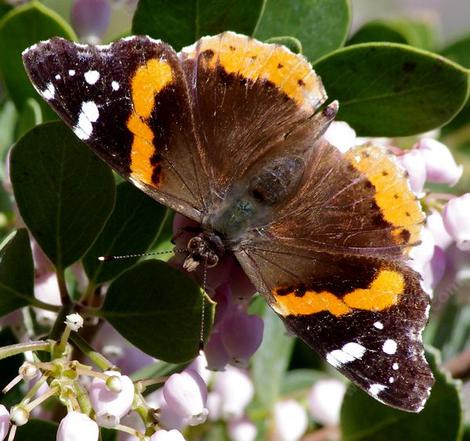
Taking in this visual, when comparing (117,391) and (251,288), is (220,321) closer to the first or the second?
(251,288)

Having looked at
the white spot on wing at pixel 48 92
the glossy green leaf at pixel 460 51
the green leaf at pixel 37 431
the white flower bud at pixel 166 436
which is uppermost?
the white spot on wing at pixel 48 92

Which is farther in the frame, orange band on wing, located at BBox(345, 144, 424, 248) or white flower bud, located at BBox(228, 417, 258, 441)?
white flower bud, located at BBox(228, 417, 258, 441)

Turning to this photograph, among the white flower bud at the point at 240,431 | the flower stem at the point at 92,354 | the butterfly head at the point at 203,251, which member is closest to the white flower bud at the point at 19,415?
the flower stem at the point at 92,354

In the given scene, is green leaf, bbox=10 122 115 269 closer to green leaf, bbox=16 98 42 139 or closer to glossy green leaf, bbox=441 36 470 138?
green leaf, bbox=16 98 42 139

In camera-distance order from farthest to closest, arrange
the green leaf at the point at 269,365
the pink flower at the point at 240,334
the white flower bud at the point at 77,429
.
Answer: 1. the green leaf at the point at 269,365
2. the pink flower at the point at 240,334
3. the white flower bud at the point at 77,429

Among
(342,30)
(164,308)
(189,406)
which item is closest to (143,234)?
(164,308)

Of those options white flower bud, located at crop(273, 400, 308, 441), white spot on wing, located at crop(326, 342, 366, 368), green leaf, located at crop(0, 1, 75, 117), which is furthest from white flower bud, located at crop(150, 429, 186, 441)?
white flower bud, located at crop(273, 400, 308, 441)

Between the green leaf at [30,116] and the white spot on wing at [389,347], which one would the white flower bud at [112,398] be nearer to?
the white spot on wing at [389,347]
